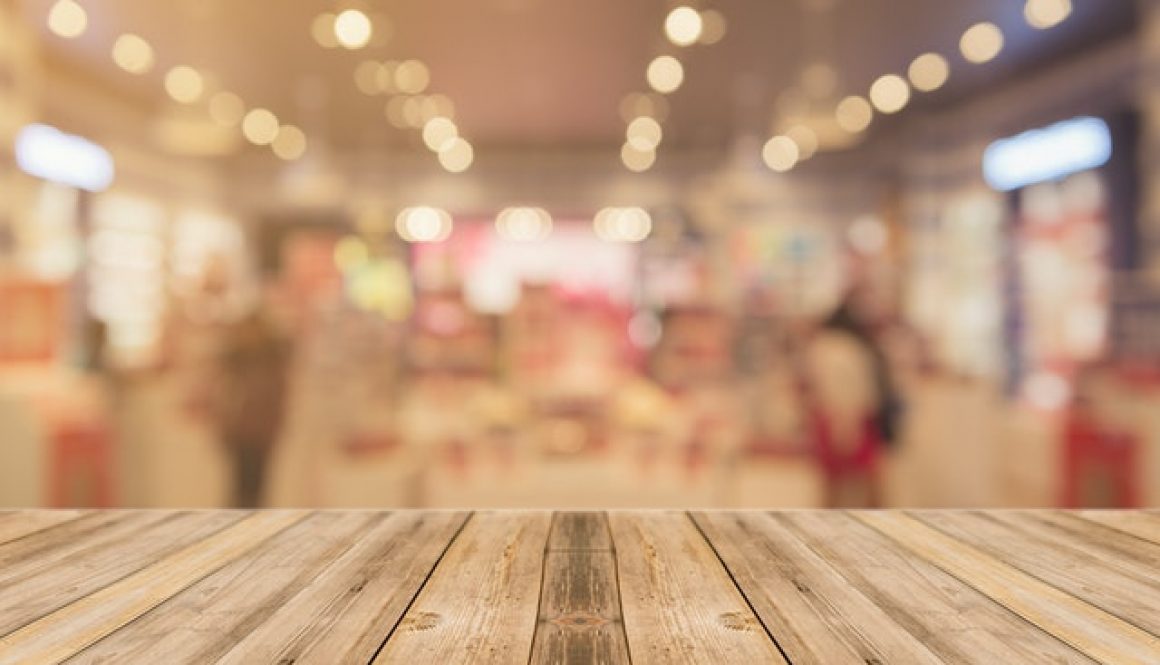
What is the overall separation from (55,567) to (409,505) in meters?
3.54

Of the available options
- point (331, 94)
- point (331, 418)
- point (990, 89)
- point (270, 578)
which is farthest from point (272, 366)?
point (990, 89)

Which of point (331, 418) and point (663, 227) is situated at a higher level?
point (663, 227)

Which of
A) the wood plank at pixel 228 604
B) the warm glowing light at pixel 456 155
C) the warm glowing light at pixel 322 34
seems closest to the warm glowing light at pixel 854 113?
the warm glowing light at pixel 456 155

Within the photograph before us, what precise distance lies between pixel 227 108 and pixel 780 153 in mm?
7219

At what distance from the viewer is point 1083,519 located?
6.19 feet

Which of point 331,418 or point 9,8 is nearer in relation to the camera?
point 331,418

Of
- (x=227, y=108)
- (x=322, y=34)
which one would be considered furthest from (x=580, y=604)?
(x=227, y=108)

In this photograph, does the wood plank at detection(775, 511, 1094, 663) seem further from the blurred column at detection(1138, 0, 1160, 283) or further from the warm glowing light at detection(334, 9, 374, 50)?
the blurred column at detection(1138, 0, 1160, 283)

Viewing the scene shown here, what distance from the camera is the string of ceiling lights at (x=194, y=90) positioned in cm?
759

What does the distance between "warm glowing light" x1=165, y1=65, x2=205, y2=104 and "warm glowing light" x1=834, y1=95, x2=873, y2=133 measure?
21.9 ft

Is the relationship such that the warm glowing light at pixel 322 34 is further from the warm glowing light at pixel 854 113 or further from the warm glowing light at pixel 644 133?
the warm glowing light at pixel 854 113

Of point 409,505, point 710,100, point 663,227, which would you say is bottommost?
point 409,505

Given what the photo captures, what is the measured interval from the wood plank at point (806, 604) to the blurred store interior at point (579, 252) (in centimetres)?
258

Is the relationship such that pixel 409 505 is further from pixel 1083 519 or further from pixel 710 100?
pixel 710 100
